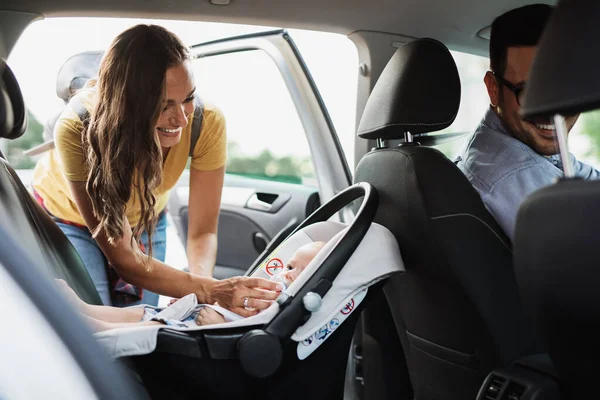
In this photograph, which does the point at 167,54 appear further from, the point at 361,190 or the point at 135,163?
the point at 361,190

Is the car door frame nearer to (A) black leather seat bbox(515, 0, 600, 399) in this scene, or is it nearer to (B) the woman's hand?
(B) the woman's hand

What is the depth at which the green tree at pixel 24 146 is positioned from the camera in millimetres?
2119

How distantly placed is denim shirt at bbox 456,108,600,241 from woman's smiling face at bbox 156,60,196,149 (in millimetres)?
840

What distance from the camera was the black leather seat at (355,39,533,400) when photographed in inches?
70.3

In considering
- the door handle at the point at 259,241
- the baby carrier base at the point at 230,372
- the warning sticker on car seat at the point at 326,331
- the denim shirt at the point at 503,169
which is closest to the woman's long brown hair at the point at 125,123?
the baby carrier base at the point at 230,372

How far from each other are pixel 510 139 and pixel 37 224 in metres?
1.33

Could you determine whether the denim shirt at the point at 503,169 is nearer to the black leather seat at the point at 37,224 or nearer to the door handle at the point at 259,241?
the black leather seat at the point at 37,224

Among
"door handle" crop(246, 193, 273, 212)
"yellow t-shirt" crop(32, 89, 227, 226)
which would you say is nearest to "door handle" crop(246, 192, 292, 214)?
"door handle" crop(246, 193, 273, 212)

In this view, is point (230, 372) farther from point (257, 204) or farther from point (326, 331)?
point (257, 204)

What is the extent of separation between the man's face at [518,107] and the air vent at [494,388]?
69 cm

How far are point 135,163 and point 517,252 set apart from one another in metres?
1.09

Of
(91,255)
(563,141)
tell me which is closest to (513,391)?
(563,141)

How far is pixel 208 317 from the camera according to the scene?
186cm

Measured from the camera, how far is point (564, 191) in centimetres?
126
